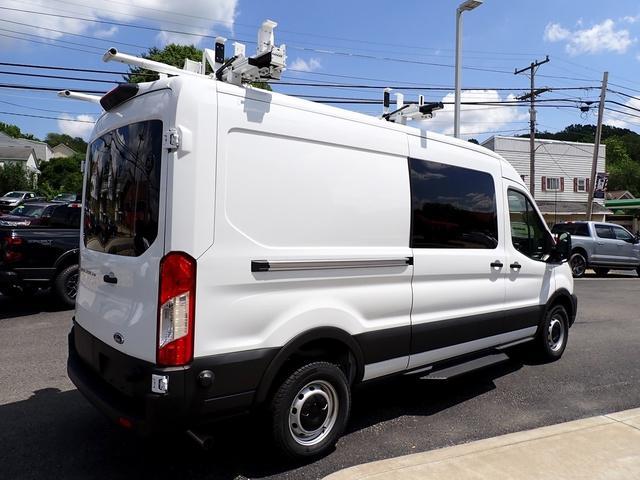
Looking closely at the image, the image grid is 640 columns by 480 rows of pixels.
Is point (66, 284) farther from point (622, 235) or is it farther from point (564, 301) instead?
point (622, 235)

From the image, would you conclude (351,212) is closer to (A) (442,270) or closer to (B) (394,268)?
(B) (394,268)

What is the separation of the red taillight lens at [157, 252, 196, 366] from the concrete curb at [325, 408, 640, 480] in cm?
125

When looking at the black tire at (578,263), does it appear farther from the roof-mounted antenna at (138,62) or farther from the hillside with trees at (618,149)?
the hillside with trees at (618,149)

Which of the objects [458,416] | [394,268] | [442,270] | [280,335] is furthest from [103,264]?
[458,416]

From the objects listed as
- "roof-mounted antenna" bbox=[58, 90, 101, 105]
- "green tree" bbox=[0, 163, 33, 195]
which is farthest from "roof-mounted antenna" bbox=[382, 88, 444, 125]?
"green tree" bbox=[0, 163, 33, 195]

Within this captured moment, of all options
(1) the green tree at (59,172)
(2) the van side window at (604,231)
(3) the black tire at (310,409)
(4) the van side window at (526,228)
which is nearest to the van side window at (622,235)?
(2) the van side window at (604,231)

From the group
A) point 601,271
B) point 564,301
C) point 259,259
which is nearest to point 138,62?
point 259,259

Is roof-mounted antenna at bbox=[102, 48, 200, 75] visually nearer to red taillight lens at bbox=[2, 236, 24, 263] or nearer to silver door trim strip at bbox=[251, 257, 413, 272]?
silver door trim strip at bbox=[251, 257, 413, 272]

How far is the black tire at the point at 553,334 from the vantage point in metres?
5.72

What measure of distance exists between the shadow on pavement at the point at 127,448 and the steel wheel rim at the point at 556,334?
2.04 m

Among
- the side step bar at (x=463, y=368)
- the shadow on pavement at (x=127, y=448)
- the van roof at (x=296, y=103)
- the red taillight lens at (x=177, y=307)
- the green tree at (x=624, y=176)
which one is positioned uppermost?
the green tree at (x=624, y=176)

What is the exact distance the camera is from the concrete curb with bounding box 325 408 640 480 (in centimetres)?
319

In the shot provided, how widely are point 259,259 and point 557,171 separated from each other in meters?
44.3

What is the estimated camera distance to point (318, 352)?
137 inches
